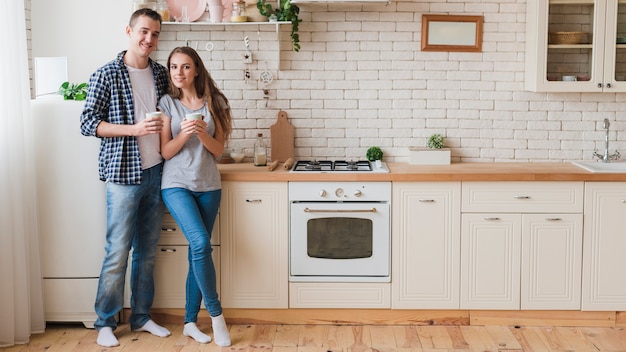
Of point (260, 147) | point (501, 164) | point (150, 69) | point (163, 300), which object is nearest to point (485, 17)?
point (501, 164)

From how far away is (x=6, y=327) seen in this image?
171 inches

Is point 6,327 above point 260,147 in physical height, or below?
below

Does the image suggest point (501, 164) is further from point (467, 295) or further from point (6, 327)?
point (6, 327)

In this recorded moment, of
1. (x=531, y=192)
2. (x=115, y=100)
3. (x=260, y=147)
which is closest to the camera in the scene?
(x=115, y=100)

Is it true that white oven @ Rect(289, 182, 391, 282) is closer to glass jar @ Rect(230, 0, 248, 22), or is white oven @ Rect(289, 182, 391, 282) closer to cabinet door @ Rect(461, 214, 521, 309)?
cabinet door @ Rect(461, 214, 521, 309)

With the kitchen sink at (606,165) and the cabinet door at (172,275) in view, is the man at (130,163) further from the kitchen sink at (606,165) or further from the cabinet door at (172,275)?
the kitchen sink at (606,165)

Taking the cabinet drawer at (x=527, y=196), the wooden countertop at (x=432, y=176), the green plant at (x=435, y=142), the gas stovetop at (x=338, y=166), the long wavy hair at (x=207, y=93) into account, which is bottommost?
the cabinet drawer at (x=527, y=196)

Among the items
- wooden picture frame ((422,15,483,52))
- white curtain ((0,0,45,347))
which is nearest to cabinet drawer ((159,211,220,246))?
white curtain ((0,0,45,347))

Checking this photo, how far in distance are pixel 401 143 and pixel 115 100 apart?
1782 millimetres

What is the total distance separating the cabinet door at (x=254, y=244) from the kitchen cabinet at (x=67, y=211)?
2.23 ft

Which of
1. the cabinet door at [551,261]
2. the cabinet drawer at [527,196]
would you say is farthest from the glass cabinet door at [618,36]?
the cabinet door at [551,261]

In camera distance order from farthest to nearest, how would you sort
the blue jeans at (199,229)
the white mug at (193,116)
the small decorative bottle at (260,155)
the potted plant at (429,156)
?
the potted plant at (429,156)
the small decorative bottle at (260,155)
the blue jeans at (199,229)
the white mug at (193,116)

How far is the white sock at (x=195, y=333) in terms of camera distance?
444 cm

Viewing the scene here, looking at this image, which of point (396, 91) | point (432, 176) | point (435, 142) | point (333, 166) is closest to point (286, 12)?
point (396, 91)
